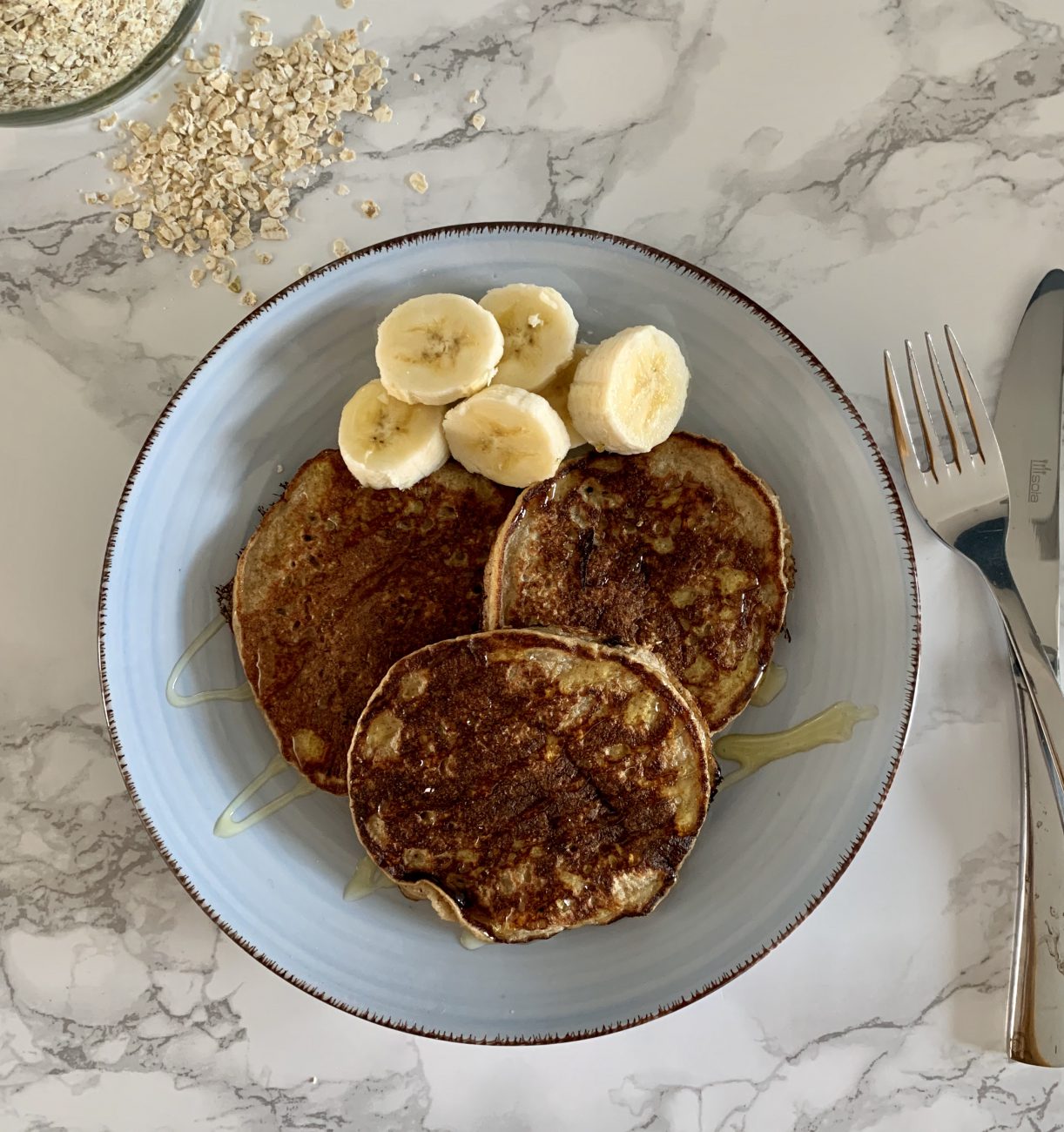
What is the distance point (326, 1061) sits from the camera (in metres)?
1.67

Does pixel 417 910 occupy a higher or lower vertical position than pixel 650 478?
lower

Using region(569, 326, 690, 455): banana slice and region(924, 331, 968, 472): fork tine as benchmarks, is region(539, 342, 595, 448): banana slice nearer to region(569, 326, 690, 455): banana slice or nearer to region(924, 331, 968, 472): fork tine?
region(569, 326, 690, 455): banana slice

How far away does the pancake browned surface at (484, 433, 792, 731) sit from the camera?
147 cm

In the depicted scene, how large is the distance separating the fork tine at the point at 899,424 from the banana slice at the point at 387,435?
725 mm

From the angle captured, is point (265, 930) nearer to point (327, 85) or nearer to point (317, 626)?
point (317, 626)

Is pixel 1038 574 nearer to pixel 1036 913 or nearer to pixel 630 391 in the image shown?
pixel 1036 913

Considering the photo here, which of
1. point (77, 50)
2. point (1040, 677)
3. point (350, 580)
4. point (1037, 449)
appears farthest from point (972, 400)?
point (77, 50)

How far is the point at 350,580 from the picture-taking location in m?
1.52

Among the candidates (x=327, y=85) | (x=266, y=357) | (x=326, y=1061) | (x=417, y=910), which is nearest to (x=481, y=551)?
(x=266, y=357)

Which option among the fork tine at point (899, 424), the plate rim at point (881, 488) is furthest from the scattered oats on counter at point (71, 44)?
the fork tine at point (899, 424)

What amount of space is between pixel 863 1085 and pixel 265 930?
1.05m

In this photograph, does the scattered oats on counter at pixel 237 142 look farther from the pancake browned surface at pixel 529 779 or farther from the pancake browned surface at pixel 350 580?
the pancake browned surface at pixel 529 779

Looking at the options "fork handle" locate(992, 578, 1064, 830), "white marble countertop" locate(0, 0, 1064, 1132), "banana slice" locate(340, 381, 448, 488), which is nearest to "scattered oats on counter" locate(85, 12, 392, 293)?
"white marble countertop" locate(0, 0, 1064, 1132)

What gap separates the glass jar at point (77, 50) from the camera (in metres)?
1.29
